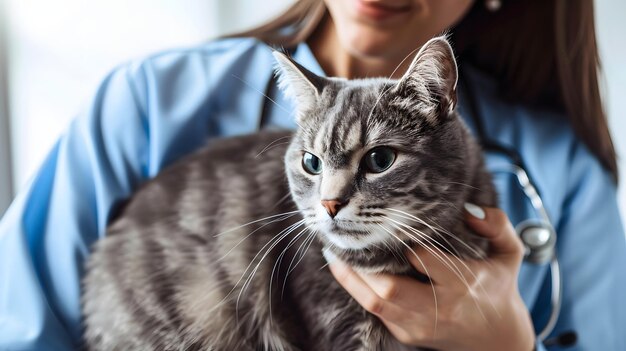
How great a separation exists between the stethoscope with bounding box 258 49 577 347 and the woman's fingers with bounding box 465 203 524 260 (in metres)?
0.08

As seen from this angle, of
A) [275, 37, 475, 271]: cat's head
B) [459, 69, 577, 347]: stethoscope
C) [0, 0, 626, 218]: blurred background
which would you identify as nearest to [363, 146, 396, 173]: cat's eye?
[275, 37, 475, 271]: cat's head

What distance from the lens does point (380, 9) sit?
42 cm

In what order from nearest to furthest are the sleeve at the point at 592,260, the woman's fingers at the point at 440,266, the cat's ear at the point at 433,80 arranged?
the cat's ear at the point at 433,80, the woman's fingers at the point at 440,266, the sleeve at the point at 592,260

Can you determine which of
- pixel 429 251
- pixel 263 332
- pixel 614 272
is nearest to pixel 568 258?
pixel 614 272

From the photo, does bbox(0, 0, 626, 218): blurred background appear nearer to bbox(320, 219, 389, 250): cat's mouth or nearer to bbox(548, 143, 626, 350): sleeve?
bbox(548, 143, 626, 350): sleeve

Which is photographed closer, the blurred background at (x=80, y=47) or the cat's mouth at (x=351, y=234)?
the cat's mouth at (x=351, y=234)

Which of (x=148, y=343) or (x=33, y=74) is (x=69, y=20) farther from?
(x=148, y=343)

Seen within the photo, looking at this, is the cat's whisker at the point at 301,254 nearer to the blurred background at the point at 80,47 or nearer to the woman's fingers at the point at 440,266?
the woman's fingers at the point at 440,266

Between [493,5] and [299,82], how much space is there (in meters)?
→ 0.31

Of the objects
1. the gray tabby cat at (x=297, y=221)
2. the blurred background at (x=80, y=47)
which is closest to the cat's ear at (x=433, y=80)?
the gray tabby cat at (x=297, y=221)

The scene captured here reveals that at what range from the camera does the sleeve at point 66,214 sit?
59 centimetres

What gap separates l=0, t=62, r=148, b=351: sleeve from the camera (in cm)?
59

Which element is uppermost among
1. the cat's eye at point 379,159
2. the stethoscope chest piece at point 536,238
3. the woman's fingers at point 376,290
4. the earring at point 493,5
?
the earring at point 493,5

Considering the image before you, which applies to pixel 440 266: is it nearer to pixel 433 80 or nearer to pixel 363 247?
pixel 363 247
